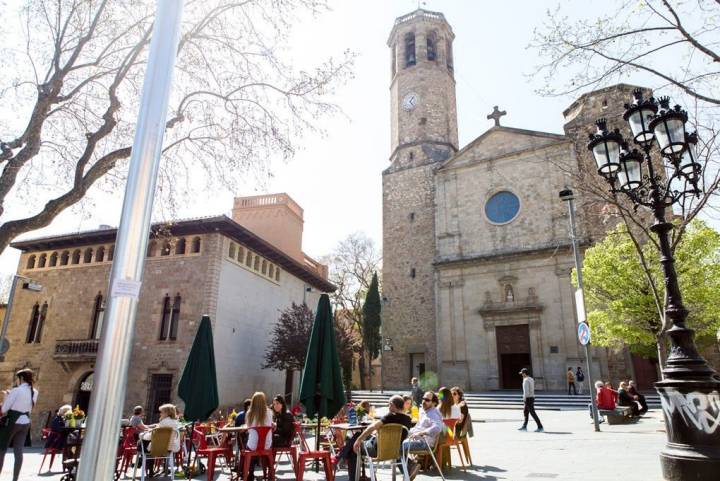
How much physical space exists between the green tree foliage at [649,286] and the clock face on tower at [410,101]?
683 inches

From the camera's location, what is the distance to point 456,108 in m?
32.3

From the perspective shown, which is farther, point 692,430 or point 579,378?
point 579,378

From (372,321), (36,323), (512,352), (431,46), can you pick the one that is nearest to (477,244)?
(512,352)

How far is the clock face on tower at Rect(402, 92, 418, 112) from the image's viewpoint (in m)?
30.7

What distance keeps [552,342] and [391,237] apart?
1114cm

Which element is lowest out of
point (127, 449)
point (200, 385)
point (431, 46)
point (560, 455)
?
point (127, 449)

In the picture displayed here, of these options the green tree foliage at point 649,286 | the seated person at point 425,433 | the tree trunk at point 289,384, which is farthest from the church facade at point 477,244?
the seated person at point 425,433

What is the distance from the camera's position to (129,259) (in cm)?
244

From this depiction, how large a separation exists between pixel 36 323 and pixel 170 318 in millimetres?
7498

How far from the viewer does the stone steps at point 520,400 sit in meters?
18.1

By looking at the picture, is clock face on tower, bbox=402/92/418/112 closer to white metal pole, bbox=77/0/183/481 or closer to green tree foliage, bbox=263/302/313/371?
green tree foliage, bbox=263/302/313/371

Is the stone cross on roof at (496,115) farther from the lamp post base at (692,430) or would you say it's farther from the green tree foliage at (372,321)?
the lamp post base at (692,430)

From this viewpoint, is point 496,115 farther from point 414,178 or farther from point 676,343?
point 676,343

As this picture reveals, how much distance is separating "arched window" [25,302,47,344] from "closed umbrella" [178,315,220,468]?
56.8ft
